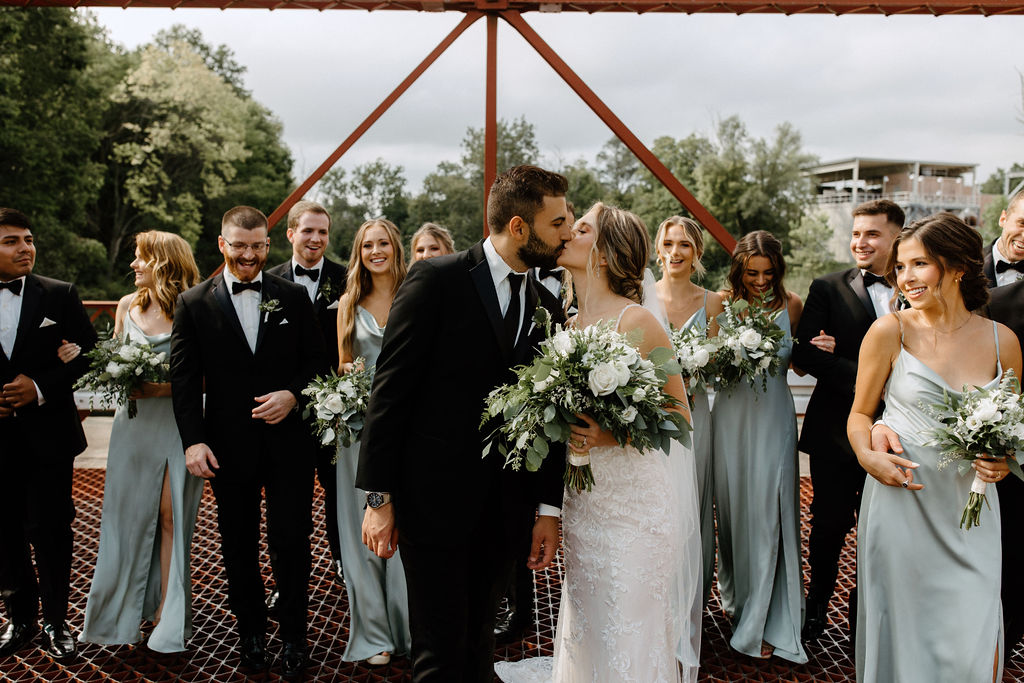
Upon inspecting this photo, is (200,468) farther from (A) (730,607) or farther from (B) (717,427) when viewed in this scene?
(A) (730,607)

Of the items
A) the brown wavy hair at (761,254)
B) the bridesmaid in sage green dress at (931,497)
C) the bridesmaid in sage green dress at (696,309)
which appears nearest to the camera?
the bridesmaid in sage green dress at (931,497)

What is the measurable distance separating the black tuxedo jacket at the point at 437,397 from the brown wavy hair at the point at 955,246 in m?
1.73

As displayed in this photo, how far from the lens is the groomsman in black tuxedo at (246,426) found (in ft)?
12.0

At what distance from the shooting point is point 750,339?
3779mm

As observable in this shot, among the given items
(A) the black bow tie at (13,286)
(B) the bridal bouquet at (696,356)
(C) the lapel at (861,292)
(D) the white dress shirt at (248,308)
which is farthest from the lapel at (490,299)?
(A) the black bow tie at (13,286)

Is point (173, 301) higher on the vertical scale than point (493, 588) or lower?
higher

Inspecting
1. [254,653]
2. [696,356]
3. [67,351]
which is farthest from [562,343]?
[67,351]

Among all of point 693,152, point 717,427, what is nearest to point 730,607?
point 717,427

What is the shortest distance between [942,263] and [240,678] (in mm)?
3651

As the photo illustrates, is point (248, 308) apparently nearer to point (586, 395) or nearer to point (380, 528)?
point (380, 528)

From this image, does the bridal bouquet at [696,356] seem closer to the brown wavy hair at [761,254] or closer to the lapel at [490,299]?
the brown wavy hair at [761,254]

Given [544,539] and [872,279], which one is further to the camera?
[872,279]

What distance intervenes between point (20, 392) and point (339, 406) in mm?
1667

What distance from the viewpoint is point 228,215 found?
383 cm
